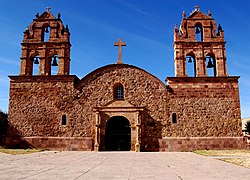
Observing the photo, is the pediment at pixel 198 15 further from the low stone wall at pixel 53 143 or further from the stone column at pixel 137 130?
the low stone wall at pixel 53 143

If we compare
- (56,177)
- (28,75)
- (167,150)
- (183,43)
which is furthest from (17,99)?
(56,177)

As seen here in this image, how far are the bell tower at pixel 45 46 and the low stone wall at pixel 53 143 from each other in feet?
15.6

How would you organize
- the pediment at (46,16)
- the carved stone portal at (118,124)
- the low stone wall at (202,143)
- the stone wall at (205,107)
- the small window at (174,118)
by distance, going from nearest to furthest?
the low stone wall at (202,143), the carved stone portal at (118,124), the stone wall at (205,107), the small window at (174,118), the pediment at (46,16)

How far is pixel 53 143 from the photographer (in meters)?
18.0

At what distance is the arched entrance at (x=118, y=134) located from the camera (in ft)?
60.2

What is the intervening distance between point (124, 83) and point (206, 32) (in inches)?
284

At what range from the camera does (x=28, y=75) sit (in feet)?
62.3

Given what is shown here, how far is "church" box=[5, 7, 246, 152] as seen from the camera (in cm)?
1781

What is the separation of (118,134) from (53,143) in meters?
4.62

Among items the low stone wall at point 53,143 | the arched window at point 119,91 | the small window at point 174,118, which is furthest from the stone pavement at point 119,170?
the arched window at point 119,91

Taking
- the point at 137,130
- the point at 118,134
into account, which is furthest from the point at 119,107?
the point at 137,130

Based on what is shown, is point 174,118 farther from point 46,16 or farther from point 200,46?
point 46,16

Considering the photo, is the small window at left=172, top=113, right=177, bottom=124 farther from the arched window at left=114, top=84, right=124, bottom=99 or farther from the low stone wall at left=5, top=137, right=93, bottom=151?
the low stone wall at left=5, top=137, right=93, bottom=151

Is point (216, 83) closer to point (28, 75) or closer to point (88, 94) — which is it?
point (88, 94)
